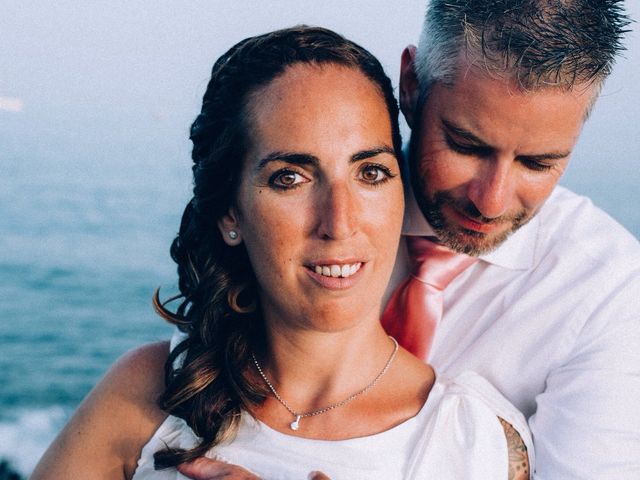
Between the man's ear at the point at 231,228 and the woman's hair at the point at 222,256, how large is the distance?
19 mm

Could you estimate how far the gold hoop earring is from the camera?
8.82 feet

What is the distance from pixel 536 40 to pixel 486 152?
1.19 feet

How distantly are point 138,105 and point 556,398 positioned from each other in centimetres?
2425

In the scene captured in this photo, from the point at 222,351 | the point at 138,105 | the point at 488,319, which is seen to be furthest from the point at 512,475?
the point at 138,105

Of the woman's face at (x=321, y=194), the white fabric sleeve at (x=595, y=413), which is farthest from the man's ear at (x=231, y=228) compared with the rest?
the white fabric sleeve at (x=595, y=413)

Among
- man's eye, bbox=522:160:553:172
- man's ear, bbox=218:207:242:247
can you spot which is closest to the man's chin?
man's eye, bbox=522:160:553:172

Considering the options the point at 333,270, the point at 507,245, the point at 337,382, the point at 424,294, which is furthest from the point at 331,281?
A: the point at 507,245

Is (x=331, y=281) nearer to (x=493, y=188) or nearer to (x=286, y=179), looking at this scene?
(x=286, y=179)

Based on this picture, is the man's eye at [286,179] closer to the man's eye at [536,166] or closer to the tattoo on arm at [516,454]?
the man's eye at [536,166]

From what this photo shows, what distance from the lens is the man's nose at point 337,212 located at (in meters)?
2.29

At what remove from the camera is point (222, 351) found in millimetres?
2693

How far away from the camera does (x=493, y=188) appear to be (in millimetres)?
2656

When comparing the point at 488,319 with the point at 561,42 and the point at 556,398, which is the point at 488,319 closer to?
the point at 556,398

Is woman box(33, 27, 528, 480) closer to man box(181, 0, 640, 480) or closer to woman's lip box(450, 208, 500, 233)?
man box(181, 0, 640, 480)
